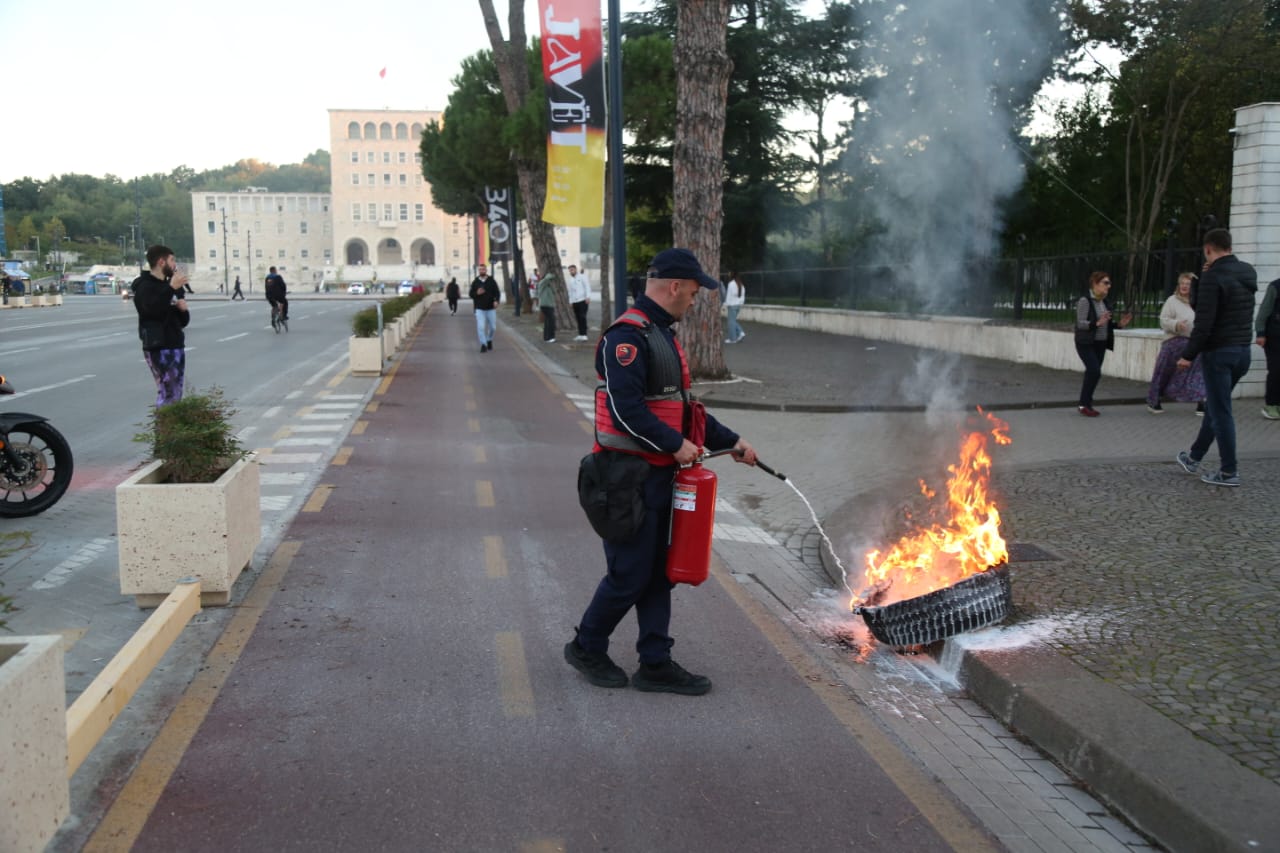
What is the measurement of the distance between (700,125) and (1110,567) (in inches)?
430

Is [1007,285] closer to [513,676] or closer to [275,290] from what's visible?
[513,676]

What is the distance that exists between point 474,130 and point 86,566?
106ft

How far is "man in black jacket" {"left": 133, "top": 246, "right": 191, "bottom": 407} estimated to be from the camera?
9.80 metres

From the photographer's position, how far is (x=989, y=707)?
15.1 feet

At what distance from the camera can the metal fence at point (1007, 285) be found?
15477 millimetres

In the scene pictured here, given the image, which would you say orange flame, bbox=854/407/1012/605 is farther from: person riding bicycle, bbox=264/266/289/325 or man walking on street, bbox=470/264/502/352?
person riding bicycle, bbox=264/266/289/325

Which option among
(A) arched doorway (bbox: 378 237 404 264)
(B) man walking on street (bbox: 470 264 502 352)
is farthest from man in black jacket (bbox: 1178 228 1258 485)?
(A) arched doorway (bbox: 378 237 404 264)

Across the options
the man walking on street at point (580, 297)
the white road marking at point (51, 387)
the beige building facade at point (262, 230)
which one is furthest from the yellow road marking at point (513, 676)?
the beige building facade at point (262, 230)

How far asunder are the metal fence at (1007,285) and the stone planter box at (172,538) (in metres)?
13.3

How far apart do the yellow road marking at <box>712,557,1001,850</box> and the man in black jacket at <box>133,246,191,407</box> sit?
651cm

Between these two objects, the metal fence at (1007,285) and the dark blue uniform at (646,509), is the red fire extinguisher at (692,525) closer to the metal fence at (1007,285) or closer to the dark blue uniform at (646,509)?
the dark blue uniform at (646,509)

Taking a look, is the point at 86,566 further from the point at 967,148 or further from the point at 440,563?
the point at 967,148

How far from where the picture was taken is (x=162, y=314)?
9875 millimetres

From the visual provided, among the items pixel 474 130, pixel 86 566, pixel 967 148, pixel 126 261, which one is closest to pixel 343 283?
pixel 126 261
